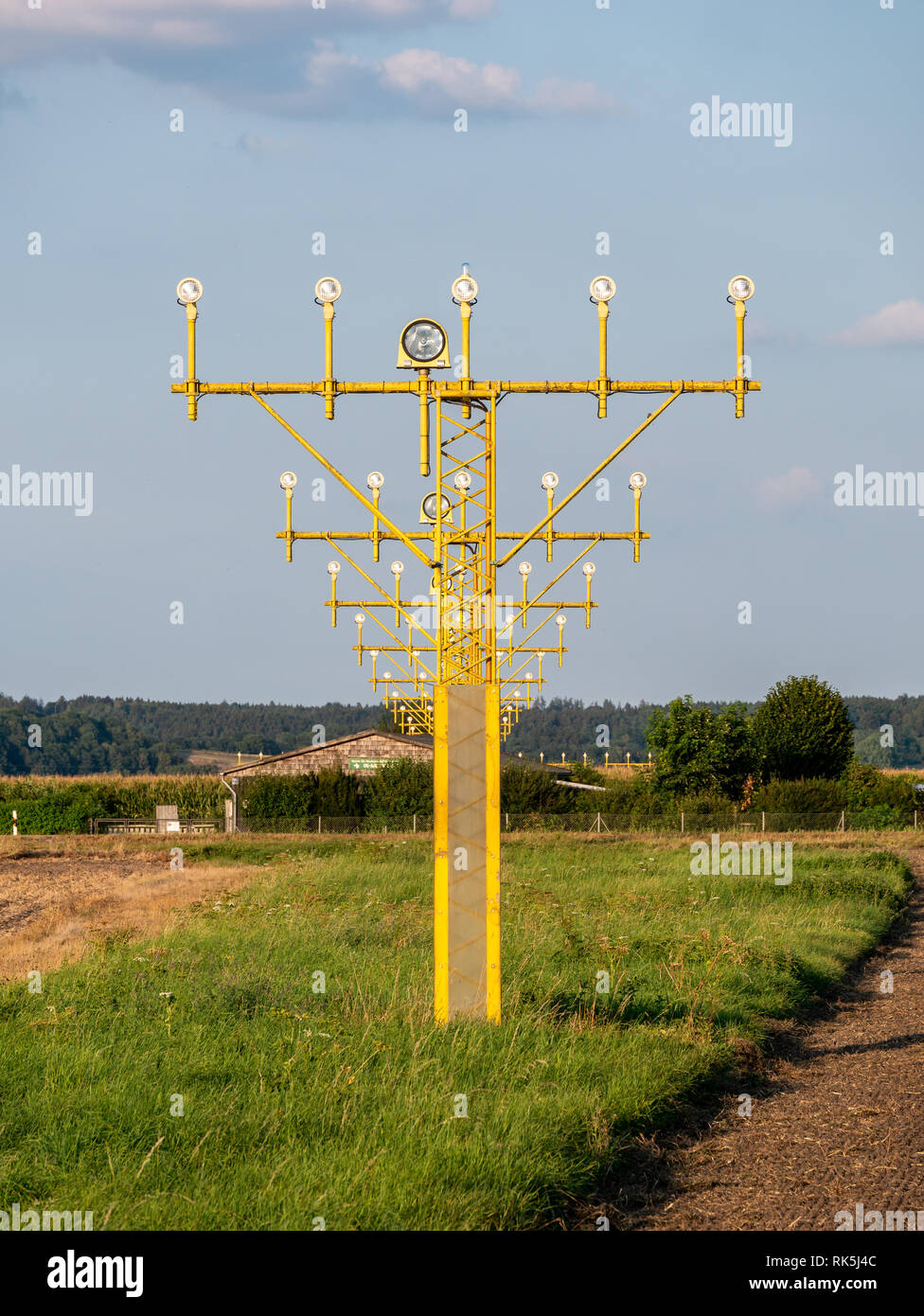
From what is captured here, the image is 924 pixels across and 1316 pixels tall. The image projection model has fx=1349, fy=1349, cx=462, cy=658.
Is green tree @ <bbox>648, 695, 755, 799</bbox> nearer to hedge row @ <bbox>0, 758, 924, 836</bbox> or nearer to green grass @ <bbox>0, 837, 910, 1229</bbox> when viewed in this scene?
hedge row @ <bbox>0, 758, 924, 836</bbox>

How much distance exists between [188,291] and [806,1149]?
28.7ft

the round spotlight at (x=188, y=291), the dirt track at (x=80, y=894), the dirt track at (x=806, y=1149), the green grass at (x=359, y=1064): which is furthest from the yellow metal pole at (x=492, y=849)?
the dirt track at (x=80, y=894)

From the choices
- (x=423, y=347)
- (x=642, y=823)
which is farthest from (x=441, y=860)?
(x=642, y=823)

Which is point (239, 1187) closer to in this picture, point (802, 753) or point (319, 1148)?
point (319, 1148)

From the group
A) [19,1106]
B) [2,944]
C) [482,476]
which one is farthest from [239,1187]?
[2,944]

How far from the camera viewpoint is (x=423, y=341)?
474 inches

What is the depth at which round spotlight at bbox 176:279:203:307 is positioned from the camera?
12.2m

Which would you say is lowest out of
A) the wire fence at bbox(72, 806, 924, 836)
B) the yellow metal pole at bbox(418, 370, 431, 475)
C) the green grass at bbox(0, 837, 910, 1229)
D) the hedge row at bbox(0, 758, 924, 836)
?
the wire fence at bbox(72, 806, 924, 836)

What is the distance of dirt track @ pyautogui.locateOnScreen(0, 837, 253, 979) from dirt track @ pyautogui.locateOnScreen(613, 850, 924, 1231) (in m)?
8.28

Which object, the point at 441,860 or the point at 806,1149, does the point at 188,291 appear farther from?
the point at 806,1149

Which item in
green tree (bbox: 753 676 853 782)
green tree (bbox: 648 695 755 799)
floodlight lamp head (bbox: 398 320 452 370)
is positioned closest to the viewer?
floodlight lamp head (bbox: 398 320 452 370)

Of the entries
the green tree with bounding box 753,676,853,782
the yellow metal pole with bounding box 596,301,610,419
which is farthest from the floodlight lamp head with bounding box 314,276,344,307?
the green tree with bounding box 753,676,853,782
